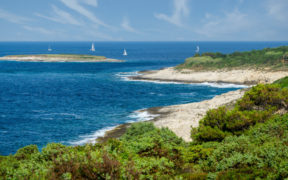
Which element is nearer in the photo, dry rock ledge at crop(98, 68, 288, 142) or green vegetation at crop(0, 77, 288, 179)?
green vegetation at crop(0, 77, 288, 179)

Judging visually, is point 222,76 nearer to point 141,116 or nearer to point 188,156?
point 141,116

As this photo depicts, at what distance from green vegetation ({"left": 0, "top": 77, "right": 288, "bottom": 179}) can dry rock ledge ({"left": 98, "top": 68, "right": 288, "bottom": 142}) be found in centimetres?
580

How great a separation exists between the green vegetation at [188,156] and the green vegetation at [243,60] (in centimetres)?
6453

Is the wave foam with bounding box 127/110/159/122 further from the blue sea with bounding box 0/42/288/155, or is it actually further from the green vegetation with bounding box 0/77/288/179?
the green vegetation with bounding box 0/77/288/179

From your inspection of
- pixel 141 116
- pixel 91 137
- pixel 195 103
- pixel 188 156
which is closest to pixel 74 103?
pixel 141 116

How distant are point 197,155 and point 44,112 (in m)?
38.1

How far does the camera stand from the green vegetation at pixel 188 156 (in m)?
10.9

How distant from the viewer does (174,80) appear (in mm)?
86375

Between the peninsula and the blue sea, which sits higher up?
the peninsula

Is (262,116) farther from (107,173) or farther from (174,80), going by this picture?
(174,80)

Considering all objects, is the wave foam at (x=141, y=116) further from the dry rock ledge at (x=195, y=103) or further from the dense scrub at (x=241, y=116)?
the dense scrub at (x=241, y=116)

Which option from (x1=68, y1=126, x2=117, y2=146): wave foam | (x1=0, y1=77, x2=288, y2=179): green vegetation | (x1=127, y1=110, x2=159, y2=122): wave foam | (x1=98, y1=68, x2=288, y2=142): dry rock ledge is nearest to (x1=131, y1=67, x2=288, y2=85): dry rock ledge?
(x1=98, y1=68, x2=288, y2=142): dry rock ledge

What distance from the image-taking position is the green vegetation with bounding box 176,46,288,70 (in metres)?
90.1

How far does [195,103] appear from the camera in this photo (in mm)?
51625
